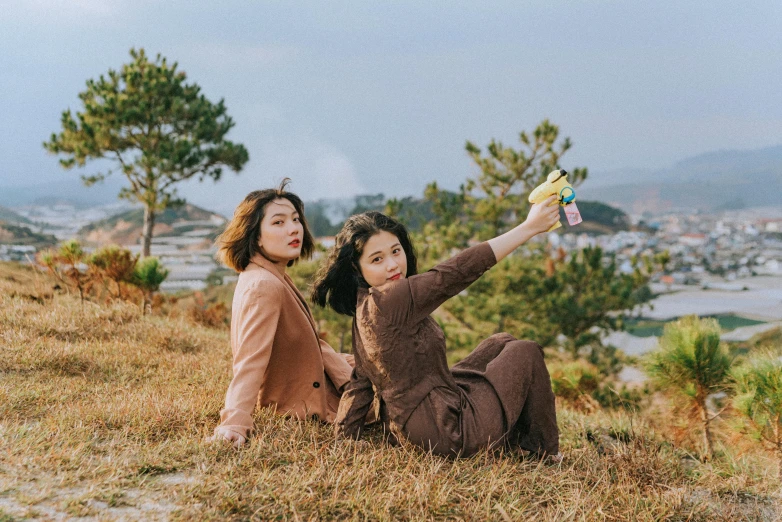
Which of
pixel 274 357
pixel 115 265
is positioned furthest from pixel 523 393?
pixel 115 265

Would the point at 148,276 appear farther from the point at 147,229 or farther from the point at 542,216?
the point at 147,229

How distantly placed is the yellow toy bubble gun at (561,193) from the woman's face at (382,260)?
0.64m

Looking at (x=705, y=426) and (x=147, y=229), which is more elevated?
(x=147, y=229)

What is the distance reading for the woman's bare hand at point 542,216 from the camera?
259 cm

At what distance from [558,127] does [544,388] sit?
11959mm

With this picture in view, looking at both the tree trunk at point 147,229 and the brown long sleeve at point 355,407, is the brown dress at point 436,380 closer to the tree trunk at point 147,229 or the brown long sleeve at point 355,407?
the brown long sleeve at point 355,407

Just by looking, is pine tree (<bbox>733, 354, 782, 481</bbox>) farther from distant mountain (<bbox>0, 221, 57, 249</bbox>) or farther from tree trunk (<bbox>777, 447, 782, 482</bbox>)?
distant mountain (<bbox>0, 221, 57, 249</bbox>)

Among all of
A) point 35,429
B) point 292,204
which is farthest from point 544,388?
point 35,429

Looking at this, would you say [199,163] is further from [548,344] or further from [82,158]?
[548,344]

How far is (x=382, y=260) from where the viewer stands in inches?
111

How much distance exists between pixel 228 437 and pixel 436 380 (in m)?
0.92

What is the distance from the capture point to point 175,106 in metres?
15.5

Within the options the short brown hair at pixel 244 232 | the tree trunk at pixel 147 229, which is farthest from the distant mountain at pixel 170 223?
the short brown hair at pixel 244 232

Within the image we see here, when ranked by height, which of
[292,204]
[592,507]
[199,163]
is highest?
[199,163]
